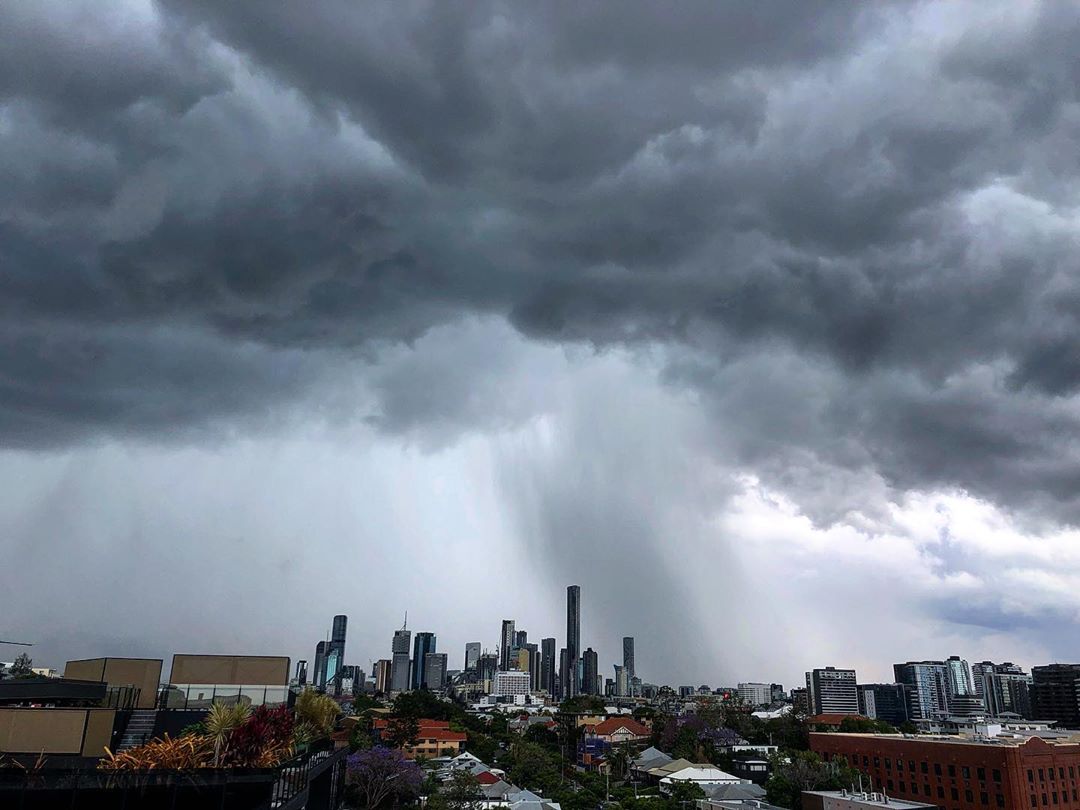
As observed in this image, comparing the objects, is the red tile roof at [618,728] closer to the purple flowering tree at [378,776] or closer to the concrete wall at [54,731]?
the purple flowering tree at [378,776]

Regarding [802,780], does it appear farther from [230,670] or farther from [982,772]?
[230,670]

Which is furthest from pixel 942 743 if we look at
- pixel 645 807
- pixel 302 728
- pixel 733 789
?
pixel 302 728

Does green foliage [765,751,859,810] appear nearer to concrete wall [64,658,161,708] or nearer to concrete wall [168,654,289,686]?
concrete wall [168,654,289,686]

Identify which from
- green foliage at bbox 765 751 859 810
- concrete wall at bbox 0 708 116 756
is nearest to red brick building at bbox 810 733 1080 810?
green foliage at bbox 765 751 859 810

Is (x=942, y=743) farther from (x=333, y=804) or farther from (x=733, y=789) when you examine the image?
(x=333, y=804)

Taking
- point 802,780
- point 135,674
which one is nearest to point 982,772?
point 802,780

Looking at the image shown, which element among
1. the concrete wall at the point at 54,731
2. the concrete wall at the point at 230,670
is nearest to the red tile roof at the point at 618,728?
the concrete wall at the point at 230,670
